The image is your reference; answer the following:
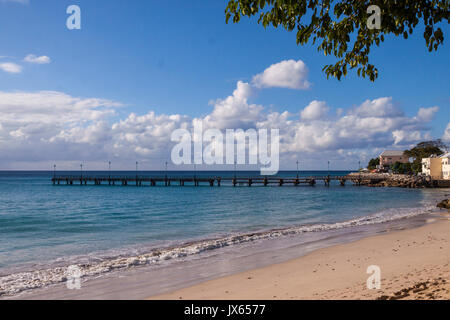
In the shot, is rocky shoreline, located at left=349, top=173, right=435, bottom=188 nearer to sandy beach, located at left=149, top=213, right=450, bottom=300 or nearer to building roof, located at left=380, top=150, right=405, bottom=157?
building roof, located at left=380, top=150, right=405, bottom=157

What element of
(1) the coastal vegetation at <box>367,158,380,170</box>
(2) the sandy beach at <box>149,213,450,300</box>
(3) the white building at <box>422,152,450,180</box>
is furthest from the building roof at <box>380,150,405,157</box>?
(2) the sandy beach at <box>149,213,450,300</box>

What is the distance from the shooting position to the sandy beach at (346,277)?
729 centimetres

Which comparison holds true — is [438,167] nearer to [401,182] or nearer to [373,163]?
[401,182]

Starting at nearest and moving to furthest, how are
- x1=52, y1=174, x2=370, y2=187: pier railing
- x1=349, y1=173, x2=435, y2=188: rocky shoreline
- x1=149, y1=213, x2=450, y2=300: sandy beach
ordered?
1. x1=149, y1=213, x2=450, y2=300: sandy beach
2. x1=349, y1=173, x2=435, y2=188: rocky shoreline
3. x1=52, y1=174, x2=370, y2=187: pier railing

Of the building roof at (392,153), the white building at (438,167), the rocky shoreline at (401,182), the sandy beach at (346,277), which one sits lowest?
the rocky shoreline at (401,182)

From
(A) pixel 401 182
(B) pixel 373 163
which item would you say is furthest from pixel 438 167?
(B) pixel 373 163

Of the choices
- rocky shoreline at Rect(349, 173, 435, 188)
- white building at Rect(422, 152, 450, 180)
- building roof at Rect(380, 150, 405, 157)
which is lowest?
rocky shoreline at Rect(349, 173, 435, 188)

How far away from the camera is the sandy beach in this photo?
7.29 m

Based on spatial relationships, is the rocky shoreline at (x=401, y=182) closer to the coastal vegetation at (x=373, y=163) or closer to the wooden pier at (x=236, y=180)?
the wooden pier at (x=236, y=180)

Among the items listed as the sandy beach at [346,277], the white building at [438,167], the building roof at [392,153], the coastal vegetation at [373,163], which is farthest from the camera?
the coastal vegetation at [373,163]

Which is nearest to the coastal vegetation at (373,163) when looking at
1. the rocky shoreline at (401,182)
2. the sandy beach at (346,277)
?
the rocky shoreline at (401,182)

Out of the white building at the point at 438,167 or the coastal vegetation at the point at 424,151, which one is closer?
the white building at the point at 438,167

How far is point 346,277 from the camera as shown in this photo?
9031 mm

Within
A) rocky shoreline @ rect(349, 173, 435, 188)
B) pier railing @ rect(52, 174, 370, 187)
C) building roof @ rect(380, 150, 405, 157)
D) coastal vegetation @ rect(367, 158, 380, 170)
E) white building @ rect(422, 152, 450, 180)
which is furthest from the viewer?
coastal vegetation @ rect(367, 158, 380, 170)
